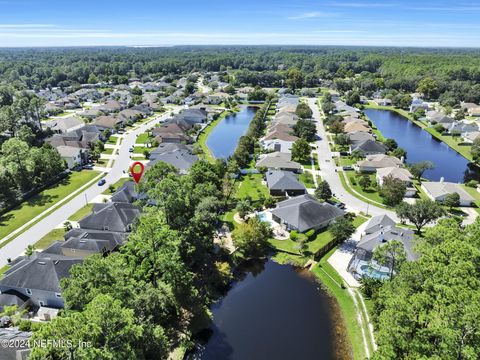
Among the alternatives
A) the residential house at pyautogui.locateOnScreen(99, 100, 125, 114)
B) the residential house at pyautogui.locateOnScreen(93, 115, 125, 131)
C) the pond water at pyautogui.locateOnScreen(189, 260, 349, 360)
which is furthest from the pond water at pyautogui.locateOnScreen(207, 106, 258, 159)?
the pond water at pyautogui.locateOnScreen(189, 260, 349, 360)

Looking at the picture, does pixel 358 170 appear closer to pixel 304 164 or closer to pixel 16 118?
pixel 304 164

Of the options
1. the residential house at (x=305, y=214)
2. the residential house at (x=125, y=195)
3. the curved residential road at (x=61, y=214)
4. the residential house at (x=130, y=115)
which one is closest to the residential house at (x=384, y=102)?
the residential house at (x=130, y=115)

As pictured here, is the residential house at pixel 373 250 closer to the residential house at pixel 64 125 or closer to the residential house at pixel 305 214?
the residential house at pixel 305 214

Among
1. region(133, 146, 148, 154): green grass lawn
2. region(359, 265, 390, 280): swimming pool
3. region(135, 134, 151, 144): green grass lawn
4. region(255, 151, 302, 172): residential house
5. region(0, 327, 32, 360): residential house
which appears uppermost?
region(0, 327, 32, 360): residential house

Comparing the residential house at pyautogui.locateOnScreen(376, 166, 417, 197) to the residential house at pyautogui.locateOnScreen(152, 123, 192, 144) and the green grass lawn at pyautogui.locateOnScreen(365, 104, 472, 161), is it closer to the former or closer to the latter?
the green grass lawn at pyautogui.locateOnScreen(365, 104, 472, 161)

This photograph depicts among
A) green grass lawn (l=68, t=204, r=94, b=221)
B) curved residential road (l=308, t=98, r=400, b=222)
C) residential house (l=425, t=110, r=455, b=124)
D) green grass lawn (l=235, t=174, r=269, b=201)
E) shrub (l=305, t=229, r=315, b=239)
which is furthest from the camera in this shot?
residential house (l=425, t=110, r=455, b=124)

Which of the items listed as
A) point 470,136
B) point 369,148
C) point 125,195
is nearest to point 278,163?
point 369,148
